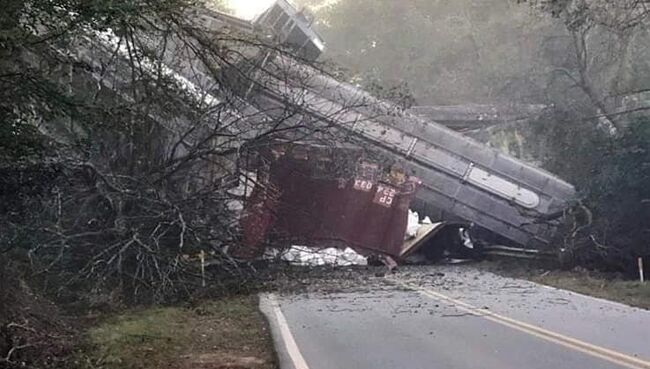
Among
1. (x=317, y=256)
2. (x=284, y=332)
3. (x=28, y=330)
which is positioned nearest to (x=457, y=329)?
(x=284, y=332)

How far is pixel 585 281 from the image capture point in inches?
575

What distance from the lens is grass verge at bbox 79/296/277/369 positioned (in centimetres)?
751

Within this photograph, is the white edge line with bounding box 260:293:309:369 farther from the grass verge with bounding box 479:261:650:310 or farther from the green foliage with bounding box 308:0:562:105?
the green foliage with bounding box 308:0:562:105

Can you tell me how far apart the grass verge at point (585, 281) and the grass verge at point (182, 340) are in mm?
5318

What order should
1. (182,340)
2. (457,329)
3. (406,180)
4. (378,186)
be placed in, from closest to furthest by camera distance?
1. (182,340)
2. (457,329)
3. (378,186)
4. (406,180)

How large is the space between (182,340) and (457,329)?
2.96m

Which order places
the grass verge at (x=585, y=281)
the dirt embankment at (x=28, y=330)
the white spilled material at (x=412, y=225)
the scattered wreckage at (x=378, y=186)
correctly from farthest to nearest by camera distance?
1. the white spilled material at (x=412, y=225)
2. the scattered wreckage at (x=378, y=186)
3. the grass verge at (x=585, y=281)
4. the dirt embankment at (x=28, y=330)

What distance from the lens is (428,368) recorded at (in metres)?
6.88

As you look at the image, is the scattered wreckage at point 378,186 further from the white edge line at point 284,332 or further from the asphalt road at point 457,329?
the asphalt road at point 457,329

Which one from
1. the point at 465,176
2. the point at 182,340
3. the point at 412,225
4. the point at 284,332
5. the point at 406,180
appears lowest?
the point at 182,340

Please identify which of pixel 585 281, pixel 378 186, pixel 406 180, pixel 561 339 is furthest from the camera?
pixel 406 180

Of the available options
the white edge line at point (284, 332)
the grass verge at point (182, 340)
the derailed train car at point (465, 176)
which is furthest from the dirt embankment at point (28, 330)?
the derailed train car at point (465, 176)

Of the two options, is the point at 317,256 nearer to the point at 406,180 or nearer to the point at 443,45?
the point at 406,180

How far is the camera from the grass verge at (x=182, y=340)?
24.6 ft
